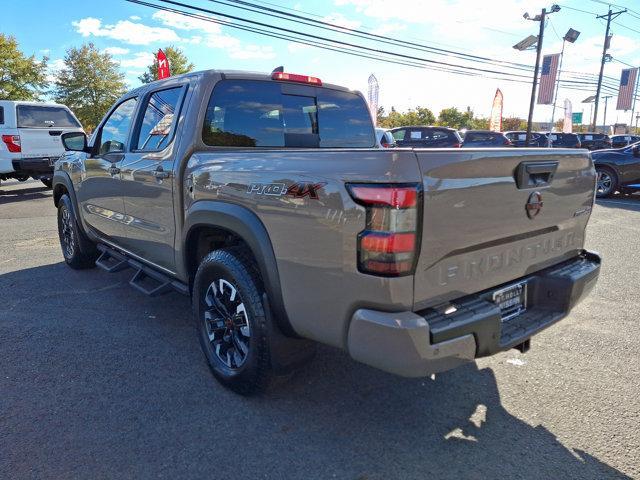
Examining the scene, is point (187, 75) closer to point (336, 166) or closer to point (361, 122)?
point (361, 122)

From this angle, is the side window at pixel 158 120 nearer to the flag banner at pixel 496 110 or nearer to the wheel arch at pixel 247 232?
the wheel arch at pixel 247 232

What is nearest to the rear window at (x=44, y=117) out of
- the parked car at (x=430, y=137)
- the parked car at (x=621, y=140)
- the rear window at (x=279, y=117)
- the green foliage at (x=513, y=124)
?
the parked car at (x=430, y=137)

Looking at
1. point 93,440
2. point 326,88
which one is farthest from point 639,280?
point 93,440

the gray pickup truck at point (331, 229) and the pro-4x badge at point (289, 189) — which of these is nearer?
the gray pickup truck at point (331, 229)

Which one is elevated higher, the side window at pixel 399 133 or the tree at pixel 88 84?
the tree at pixel 88 84

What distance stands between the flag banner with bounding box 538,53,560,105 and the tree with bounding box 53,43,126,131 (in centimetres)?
3179

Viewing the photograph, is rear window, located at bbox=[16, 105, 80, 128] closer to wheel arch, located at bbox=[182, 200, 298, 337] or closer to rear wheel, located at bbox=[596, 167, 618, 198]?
wheel arch, located at bbox=[182, 200, 298, 337]

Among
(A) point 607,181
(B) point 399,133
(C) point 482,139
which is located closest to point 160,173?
(A) point 607,181

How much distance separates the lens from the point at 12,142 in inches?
444

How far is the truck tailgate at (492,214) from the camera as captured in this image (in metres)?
2.01

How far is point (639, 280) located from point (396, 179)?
181 inches

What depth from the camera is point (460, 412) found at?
8.77ft

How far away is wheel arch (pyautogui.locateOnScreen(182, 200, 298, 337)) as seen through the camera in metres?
2.43

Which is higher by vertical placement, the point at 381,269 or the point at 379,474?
the point at 381,269
